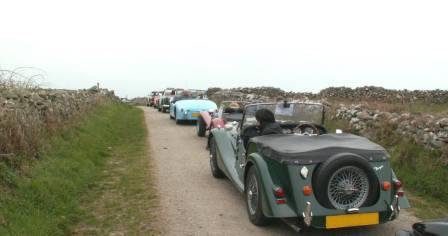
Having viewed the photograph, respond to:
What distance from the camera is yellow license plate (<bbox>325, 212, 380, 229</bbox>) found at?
5.09m

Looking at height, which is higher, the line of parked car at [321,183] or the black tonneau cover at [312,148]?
the black tonneau cover at [312,148]

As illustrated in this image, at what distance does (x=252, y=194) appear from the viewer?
612 centimetres

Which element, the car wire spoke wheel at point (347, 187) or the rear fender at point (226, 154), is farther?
the rear fender at point (226, 154)

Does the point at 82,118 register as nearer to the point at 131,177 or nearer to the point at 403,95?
the point at 131,177

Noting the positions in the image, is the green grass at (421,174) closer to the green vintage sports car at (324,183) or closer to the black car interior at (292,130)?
the green vintage sports car at (324,183)

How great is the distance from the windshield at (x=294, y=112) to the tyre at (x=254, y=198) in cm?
152

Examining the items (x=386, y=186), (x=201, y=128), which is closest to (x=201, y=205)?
(x=386, y=186)

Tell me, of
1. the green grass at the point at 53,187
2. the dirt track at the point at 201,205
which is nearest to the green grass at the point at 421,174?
the dirt track at the point at 201,205

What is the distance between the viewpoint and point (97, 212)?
6656 millimetres

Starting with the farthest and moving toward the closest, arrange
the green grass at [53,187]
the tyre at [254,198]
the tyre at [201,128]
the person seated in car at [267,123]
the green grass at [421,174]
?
the tyre at [201,128] < the green grass at [421,174] < the person seated in car at [267,123] < the tyre at [254,198] < the green grass at [53,187]

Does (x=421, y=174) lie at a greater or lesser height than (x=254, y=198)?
lesser

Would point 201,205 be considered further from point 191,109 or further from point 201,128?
point 191,109

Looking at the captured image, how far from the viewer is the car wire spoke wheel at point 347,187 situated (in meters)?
5.14

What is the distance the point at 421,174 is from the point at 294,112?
261cm
